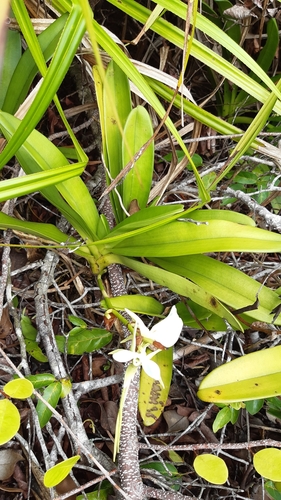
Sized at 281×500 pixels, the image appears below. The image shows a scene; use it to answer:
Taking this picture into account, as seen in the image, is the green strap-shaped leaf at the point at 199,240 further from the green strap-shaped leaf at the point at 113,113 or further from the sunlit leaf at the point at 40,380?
the sunlit leaf at the point at 40,380

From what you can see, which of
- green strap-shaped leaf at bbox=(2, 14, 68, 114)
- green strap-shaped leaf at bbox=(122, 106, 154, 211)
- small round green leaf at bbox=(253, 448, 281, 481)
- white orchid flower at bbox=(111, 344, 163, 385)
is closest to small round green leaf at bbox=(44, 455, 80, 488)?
white orchid flower at bbox=(111, 344, 163, 385)

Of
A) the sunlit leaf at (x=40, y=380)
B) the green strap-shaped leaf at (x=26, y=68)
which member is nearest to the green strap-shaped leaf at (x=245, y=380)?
the sunlit leaf at (x=40, y=380)

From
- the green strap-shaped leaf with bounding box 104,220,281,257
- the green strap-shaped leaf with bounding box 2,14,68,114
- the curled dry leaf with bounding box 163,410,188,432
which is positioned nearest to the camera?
the green strap-shaped leaf with bounding box 104,220,281,257

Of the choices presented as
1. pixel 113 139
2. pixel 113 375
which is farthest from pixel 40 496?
pixel 113 139

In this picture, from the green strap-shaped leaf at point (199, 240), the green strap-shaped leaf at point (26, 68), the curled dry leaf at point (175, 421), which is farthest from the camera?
the curled dry leaf at point (175, 421)

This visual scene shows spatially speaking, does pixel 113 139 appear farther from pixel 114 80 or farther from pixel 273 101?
pixel 273 101

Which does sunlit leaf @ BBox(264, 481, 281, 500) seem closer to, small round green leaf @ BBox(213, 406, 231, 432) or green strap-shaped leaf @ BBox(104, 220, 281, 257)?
small round green leaf @ BBox(213, 406, 231, 432)
